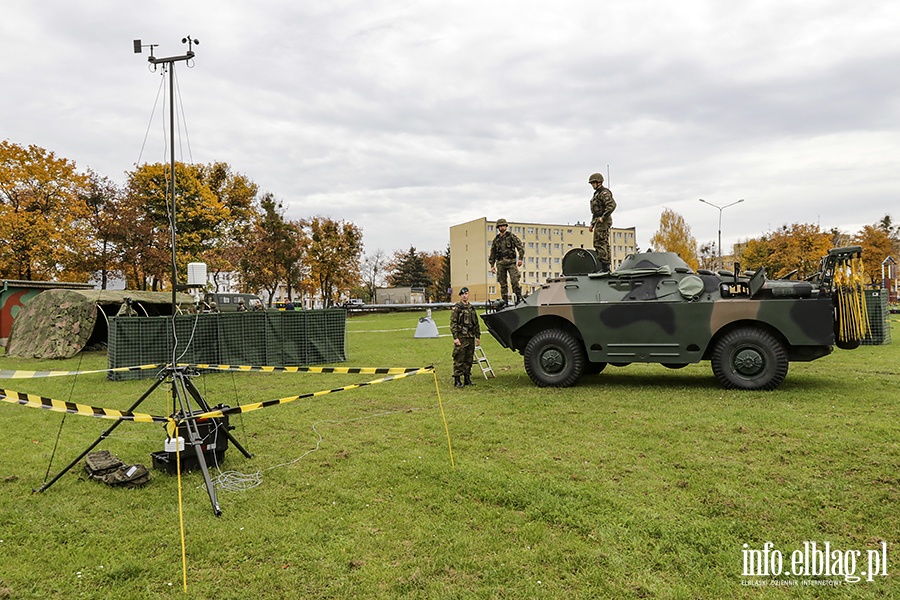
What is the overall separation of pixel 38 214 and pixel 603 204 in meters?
27.6

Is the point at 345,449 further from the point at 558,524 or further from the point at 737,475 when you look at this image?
the point at 737,475

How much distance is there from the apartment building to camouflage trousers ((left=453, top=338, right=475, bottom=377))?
56.2 m

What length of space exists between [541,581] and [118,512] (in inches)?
125

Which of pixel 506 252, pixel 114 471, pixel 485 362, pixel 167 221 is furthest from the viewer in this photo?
pixel 167 221

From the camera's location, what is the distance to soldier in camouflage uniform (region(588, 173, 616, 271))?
33.4 feet

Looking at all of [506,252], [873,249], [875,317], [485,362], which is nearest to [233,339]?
[485,362]

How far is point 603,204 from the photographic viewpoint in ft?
33.7

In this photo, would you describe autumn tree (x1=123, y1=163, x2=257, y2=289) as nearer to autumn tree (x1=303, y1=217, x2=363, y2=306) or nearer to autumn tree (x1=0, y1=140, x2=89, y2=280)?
autumn tree (x1=0, y1=140, x2=89, y2=280)

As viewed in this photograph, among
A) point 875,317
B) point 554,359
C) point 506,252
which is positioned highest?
point 506,252

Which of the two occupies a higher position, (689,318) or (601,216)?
(601,216)

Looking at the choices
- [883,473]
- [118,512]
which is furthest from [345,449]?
[883,473]

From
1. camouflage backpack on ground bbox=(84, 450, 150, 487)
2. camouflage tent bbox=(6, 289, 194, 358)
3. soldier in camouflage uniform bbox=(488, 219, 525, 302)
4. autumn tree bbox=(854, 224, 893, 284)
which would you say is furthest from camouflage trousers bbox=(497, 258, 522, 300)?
autumn tree bbox=(854, 224, 893, 284)

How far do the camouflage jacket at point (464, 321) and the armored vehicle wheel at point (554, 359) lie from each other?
3.20ft

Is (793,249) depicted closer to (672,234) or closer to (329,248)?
(672,234)
